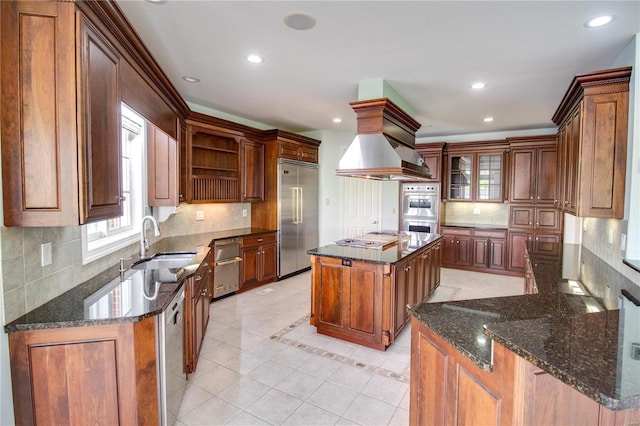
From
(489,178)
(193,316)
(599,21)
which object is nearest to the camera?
(599,21)

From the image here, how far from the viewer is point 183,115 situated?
13.2 ft

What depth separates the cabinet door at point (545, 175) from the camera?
5.74 metres

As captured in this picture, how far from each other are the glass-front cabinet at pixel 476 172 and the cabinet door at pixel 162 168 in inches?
202

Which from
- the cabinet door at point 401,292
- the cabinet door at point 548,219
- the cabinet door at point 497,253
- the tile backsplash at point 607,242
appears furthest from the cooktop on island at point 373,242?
the cabinet door at point 548,219

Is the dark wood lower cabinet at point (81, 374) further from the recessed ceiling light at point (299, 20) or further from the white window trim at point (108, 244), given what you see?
the recessed ceiling light at point (299, 20)

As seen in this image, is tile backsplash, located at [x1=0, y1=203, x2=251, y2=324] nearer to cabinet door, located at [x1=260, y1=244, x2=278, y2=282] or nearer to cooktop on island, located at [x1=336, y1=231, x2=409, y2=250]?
cooktop on island, located at [x1=336, y1=231, x2=409, y2=250]

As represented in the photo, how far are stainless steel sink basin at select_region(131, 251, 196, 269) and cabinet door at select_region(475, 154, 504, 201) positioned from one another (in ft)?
17.9

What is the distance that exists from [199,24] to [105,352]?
2.25 m

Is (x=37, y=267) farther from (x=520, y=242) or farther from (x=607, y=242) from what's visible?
(x=520, y=242)

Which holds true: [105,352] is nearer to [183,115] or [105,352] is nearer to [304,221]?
[183,115]

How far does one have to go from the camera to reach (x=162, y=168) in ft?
12.1

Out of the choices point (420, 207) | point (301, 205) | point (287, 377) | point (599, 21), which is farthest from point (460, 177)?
point (287, 377)

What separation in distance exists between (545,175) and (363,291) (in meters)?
4.63

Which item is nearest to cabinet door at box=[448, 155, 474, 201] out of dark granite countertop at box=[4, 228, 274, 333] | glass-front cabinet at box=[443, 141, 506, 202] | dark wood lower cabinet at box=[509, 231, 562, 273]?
glass-front cabinet at box=[443, 141, 506, 202]
